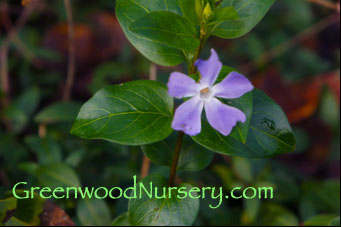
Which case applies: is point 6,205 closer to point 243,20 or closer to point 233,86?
point 233,86

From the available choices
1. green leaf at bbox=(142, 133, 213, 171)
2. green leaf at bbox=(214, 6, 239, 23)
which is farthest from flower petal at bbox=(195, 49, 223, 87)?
green leaf at bbox=(142, 133, 213, 171)

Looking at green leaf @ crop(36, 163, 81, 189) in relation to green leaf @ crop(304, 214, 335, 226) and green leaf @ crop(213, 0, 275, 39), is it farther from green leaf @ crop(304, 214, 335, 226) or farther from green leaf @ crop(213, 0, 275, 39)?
green leaf @ crop(304, 214, 335, 226)

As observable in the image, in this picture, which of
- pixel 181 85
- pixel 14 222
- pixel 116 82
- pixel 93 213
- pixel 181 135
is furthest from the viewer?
pixel 116 82

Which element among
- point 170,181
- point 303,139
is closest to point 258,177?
point 303,139

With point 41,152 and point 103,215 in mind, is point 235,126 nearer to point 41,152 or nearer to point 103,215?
point 103,215

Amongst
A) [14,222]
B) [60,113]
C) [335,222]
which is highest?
[60,113]

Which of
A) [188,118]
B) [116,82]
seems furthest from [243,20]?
[116,82]

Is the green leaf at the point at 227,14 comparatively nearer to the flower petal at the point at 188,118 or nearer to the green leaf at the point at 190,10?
the green leaf at the point at 190,10

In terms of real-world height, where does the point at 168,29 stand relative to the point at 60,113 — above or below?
above
